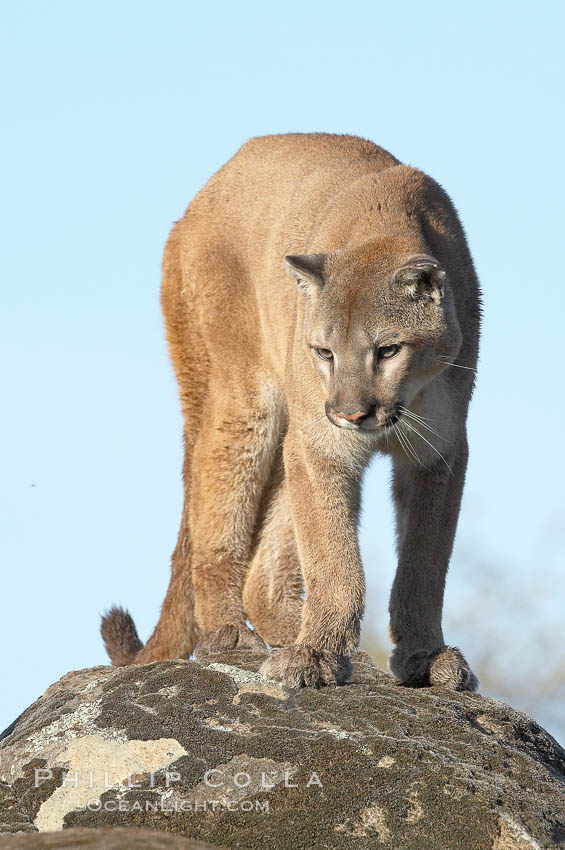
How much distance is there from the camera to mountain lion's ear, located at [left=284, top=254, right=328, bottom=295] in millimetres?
5672

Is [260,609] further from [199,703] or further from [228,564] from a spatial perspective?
[199,703]

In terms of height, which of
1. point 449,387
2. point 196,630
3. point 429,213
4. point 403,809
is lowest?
point 403,809

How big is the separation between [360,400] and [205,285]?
82.1 inches

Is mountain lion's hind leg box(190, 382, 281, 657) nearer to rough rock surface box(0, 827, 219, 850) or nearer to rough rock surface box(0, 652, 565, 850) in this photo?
rough rock surface box(0, 652, 565, 850)

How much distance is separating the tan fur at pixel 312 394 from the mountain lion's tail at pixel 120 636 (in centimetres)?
1

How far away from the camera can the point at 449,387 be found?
19.6ft

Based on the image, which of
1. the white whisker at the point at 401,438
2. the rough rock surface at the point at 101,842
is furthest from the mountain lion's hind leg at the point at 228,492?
the rough rock surface at the point at 101,842

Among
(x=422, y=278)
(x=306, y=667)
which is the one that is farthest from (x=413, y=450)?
(x=306, y=667)

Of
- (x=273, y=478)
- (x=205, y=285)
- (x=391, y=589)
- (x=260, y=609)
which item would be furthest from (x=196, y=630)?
(x=205, y=285)

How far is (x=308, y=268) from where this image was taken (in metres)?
5.69

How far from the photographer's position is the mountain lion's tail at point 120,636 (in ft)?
24.0

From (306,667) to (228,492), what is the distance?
1803mm

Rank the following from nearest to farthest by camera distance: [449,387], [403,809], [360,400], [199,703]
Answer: [403,809] < [199,703] < [360,400] < [449,387]

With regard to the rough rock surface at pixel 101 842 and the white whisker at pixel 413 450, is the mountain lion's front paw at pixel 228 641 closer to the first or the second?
the white whisker at pixel 413 450
